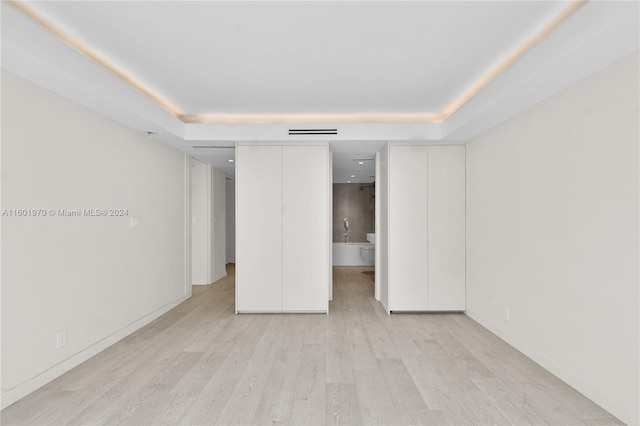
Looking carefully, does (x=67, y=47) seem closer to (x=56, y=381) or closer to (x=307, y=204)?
(x=56, y=381)

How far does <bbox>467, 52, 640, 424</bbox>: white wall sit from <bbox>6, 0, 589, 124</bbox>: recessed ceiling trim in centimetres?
49

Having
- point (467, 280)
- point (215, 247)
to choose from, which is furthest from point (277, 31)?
point (215, 247)

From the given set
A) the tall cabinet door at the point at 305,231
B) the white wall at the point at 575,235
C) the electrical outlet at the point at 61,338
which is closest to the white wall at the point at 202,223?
the tall cabinet door at the point at 305,231

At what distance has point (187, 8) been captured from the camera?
212cm

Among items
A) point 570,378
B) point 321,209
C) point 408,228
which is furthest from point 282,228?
point 570,378

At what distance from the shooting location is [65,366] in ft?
9.23

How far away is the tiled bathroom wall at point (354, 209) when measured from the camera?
9.26 m

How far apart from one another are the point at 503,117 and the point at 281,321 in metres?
3.46

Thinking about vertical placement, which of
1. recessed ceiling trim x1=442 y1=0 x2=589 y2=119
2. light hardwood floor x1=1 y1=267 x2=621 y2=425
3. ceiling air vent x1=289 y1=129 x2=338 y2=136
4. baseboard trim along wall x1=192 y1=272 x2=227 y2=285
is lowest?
light hardwood floor x1=1 y1=267 x2=621 y2=425

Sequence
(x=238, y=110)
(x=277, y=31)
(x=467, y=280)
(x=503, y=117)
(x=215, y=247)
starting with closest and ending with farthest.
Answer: (x=277, y=31) → (x=503, y=117) → (x=238, y=110) → (x=467, y=280) → (x=215, y=247)

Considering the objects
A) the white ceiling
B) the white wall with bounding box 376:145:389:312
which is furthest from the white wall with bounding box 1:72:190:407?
the white wall with bounding box 376:145:389:312

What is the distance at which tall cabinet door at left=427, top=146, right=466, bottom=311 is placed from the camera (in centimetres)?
450

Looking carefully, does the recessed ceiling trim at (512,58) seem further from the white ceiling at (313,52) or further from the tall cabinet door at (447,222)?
the tall cabinet door at (447,222)

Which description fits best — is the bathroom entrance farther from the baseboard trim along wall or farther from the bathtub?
the baseboard trim along wall
